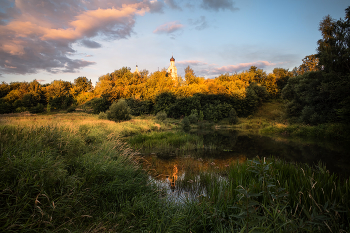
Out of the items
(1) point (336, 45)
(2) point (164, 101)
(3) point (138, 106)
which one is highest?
(1) point (336, 45)

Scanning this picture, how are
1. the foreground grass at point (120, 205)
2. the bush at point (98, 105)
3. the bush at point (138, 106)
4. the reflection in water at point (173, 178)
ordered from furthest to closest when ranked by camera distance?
1. the bush at point (138, 106)
2. the bush at point (98, 105)
3. the reflection in water at point (173, 178)
4. the foreground grass at point (120, 205)

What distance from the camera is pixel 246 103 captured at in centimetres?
3919

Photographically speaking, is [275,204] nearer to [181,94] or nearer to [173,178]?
[173,178]

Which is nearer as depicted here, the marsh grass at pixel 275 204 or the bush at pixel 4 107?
the marsh grass at pixel 275 204

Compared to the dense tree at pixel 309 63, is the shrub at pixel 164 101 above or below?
below

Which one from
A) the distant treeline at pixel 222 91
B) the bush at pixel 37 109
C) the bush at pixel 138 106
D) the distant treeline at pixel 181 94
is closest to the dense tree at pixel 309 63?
the distant treeline at pixel 222 91

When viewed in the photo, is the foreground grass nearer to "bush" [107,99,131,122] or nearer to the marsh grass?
the marsh grass

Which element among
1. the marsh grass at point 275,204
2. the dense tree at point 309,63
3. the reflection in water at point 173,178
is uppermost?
the dense tree at point 309,63

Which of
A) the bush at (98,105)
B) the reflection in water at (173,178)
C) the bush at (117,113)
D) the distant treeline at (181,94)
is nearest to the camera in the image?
the reflection in water at (173,178)

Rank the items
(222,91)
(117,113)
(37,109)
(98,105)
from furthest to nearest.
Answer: (222,91) < (98,105) < (37,109) < (117,113)

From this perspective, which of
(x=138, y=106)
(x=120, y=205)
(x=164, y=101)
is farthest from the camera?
(x=138, y=106)

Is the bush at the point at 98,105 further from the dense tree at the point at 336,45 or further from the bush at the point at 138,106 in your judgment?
the dense tree at the point at 336,45

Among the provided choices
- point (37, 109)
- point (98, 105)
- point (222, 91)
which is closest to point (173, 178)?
point (37, 109)

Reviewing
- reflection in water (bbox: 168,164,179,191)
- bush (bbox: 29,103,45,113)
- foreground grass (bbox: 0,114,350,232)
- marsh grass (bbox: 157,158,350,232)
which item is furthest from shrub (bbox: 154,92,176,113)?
foreground grass (bbox: 0,114,350,232)
